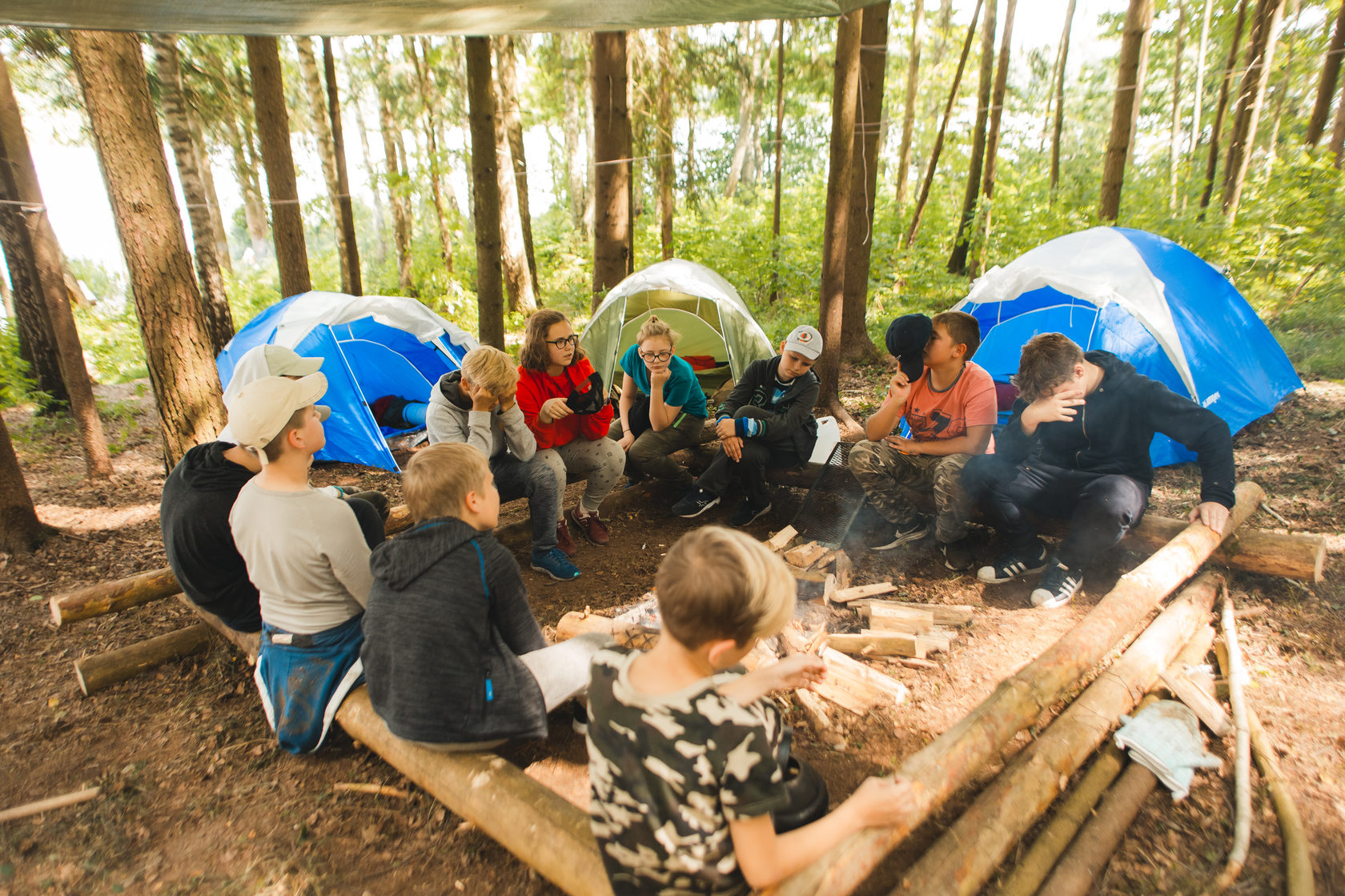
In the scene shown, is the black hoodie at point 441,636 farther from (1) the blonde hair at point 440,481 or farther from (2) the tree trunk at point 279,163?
(2) the tree trunk at point 279,163

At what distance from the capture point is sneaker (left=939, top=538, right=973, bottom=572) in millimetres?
3793

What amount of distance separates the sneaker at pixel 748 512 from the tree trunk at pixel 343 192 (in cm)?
680

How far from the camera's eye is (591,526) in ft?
14.6

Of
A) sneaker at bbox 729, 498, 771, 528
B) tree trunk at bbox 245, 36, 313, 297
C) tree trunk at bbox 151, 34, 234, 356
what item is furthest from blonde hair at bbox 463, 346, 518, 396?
tree trunk at bbox 151, 34, 234, 356

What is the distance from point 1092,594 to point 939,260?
34.3 feet

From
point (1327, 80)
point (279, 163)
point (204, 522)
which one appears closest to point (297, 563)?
point (204, 522)

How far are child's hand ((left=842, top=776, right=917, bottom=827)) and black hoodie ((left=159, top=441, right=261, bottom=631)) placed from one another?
7.82 ft

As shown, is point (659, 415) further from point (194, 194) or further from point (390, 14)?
point (194, 194)

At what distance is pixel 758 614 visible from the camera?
4.37ft

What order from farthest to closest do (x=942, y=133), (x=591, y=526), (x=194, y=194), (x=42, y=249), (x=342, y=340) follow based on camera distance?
(x=942, y=133) < (x=194, y=194) < (x=342, y=340) < (x=42, y=249) < (x=591, y=526)

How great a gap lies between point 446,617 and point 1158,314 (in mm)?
5462

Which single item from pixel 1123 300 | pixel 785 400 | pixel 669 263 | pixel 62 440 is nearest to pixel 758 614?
pixel 785 400

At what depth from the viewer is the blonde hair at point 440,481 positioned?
1985mm

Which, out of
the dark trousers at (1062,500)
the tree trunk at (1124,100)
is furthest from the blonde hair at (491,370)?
the tree trunk at (1124,100)
